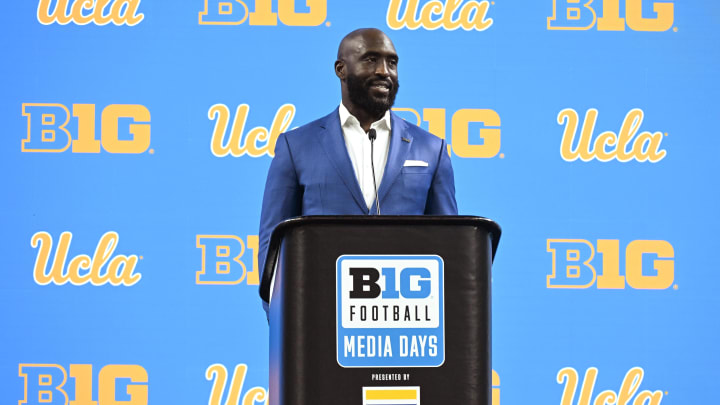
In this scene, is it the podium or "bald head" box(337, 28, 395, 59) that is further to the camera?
"bald head" box(337, 28, 395, 59)

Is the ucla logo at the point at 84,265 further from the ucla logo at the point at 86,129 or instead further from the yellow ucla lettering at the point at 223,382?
the yellow ucla lettering at the point at 223,382

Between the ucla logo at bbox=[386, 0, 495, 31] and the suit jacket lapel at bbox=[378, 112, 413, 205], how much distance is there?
4.95 feet

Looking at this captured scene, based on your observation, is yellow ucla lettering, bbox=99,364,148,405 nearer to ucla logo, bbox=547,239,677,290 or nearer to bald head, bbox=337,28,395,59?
ucla logo, bbox=547,239,677,290

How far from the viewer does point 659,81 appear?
412 centimetres

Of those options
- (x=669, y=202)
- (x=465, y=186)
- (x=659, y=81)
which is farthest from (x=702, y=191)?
(x=465, y=186)

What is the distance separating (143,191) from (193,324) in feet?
1.77

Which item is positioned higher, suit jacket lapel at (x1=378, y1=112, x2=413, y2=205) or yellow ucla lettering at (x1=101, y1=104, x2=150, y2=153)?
yellow ucla lettering at (x1=101, y1=104, x2=150, y2=153)

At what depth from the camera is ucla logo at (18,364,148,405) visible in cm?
380

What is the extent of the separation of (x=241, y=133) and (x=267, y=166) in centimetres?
Answer: 17

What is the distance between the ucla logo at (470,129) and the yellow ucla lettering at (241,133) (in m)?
0.48

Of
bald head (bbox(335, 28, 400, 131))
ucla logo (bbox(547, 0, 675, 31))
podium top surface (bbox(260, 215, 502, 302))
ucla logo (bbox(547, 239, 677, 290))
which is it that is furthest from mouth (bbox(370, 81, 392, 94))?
ucla logo (bbox(547, 0, 675, 31))

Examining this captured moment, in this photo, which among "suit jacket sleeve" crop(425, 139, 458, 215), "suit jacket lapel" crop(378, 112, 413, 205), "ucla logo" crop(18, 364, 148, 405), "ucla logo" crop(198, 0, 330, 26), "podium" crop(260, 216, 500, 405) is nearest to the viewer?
"podium" crop(260, 216, 500, 405)

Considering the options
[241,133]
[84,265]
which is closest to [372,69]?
[241,133]

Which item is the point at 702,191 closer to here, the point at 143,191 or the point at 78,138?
the point at 143,191
